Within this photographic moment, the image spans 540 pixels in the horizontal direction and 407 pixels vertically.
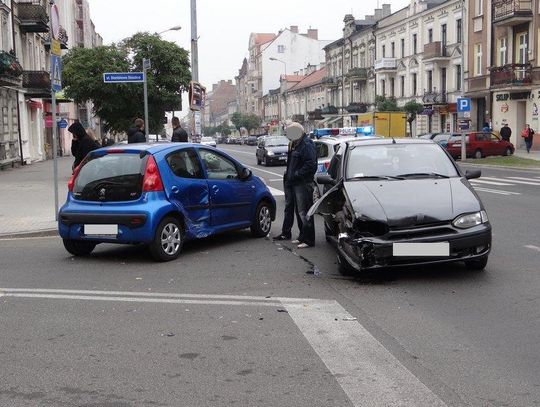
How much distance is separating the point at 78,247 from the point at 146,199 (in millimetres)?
1490

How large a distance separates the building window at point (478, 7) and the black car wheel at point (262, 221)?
40119 millimetres

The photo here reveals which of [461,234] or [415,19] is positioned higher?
[415,19]

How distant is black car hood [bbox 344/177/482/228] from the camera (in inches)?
282

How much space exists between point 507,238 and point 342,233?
3696mm

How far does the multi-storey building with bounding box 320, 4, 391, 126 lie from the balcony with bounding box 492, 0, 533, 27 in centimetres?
2683

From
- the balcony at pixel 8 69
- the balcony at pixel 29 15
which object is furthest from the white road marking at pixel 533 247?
the balcony at pixel 29 15

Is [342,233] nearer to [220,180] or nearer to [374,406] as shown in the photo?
[220,180]

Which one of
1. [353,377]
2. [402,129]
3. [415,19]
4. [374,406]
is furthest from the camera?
[415,19]

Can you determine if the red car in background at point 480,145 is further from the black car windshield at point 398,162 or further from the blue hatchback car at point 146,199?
the blue hatchback car at point 146,199

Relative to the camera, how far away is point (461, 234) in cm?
712

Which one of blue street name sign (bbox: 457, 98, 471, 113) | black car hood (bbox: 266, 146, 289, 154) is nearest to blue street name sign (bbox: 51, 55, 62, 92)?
black car hood (bbox: 266, 146, 289, 154)

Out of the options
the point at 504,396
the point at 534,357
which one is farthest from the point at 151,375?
the point at 534,357

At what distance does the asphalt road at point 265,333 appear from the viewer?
4.26m

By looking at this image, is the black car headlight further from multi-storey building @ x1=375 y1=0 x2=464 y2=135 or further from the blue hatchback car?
multi-storey building @ x1=375 y1=0 x2=464 y2=135
